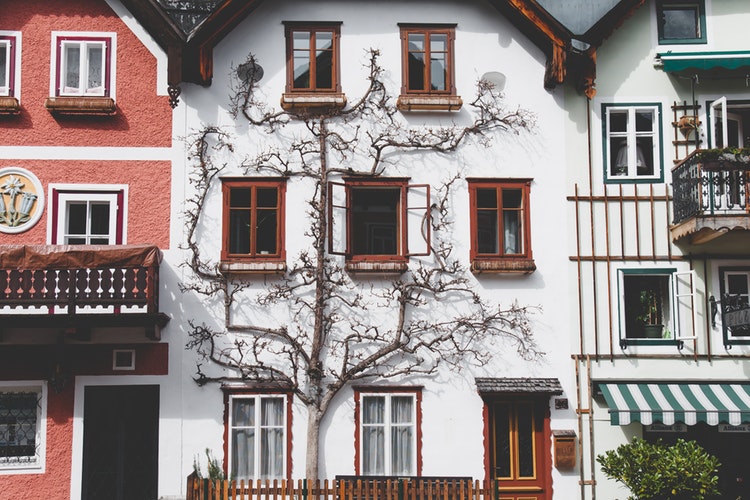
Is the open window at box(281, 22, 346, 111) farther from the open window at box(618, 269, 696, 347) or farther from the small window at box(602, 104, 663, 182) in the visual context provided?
the open window at box(618, 269, 696, 347)

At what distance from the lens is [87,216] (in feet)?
51.9

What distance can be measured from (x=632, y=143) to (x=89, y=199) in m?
10.1

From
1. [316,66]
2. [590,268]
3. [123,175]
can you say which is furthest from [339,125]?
[590,268]

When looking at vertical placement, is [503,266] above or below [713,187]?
below

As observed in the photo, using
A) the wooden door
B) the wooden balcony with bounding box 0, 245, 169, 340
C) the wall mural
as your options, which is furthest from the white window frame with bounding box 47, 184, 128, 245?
the wooden door

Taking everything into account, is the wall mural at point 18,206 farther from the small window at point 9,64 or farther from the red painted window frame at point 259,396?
the red painted window frame at point 259,396

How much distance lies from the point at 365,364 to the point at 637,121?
688 centimetres

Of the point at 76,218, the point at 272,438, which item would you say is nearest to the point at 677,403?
the point at 272,438

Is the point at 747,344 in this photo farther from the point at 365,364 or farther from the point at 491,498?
the point at 365,364

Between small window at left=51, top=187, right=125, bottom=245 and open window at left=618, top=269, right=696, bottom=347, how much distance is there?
926 centimetres

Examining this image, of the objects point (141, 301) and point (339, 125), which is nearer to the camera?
point (141, 301)

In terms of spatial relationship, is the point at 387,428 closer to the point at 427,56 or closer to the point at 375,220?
the point at 375,220

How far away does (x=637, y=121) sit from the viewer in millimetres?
16484

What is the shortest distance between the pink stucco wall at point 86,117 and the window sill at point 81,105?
0.54 feet
